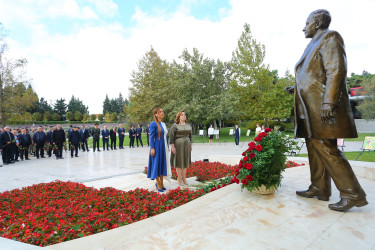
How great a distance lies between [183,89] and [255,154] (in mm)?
24897

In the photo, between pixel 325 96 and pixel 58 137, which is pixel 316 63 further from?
pixel 58 137

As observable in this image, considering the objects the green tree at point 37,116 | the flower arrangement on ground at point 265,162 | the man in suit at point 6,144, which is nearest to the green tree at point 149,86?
the man in suit at point 6,144

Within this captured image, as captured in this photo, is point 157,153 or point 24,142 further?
point 24,142

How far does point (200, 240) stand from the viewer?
2.52 m


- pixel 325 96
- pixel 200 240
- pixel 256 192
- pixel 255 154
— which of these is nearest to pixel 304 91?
pixel 325 96

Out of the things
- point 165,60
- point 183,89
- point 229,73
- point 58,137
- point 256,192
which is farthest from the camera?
point 165,60

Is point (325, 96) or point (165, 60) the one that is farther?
point (165, 60)

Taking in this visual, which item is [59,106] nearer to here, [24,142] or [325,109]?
[24,142]

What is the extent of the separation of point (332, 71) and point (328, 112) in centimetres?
56

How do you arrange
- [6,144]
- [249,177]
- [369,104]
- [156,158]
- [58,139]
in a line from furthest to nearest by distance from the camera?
1. [369,104]
2. [58,139]
3. [6,144]
4. [156,158]
5. [249,177]

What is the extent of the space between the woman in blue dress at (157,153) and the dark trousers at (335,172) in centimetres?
311

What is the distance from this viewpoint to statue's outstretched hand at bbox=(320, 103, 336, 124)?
3.01 m

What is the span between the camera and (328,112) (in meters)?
3.02

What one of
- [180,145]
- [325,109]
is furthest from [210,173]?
[325,109]
